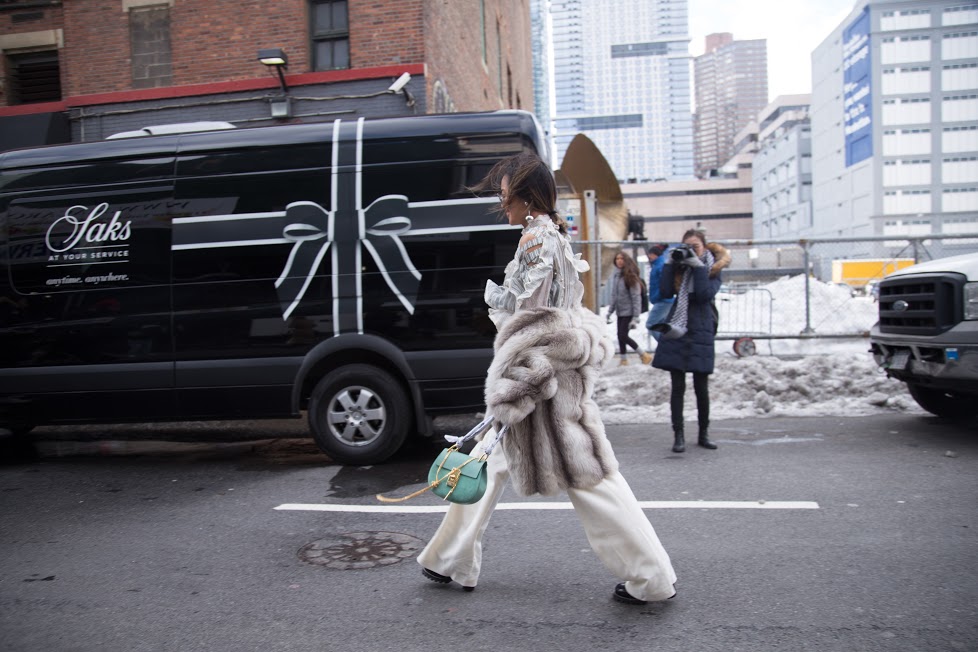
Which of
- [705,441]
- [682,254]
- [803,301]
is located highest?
[682,254]

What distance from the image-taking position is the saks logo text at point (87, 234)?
6410mm

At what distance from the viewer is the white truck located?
6.27m

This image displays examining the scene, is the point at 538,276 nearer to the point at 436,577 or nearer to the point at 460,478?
the point at 460,478

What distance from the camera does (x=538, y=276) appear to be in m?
3.36

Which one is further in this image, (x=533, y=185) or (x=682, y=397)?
(x=682, y=397)

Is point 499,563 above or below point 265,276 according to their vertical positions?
below

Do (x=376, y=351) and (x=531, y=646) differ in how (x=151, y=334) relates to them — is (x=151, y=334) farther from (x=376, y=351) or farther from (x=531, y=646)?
(x=531, y=646)

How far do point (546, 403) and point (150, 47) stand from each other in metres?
13.4

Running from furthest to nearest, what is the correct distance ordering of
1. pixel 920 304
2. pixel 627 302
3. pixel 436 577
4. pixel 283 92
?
pixel 283 92 < pixel 627 302 < pixel 920 304 < pixel 436 577

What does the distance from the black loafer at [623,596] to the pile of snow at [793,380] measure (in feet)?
15.2

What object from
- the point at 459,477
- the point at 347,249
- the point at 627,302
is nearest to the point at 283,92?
the point at 627,302

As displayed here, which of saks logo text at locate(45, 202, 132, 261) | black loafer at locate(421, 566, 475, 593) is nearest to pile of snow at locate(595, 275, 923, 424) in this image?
black loafer at locate(421, 566, 475, 593)

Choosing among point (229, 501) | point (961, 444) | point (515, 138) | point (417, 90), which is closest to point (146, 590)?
point (229, 501)

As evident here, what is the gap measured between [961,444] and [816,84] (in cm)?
10894
